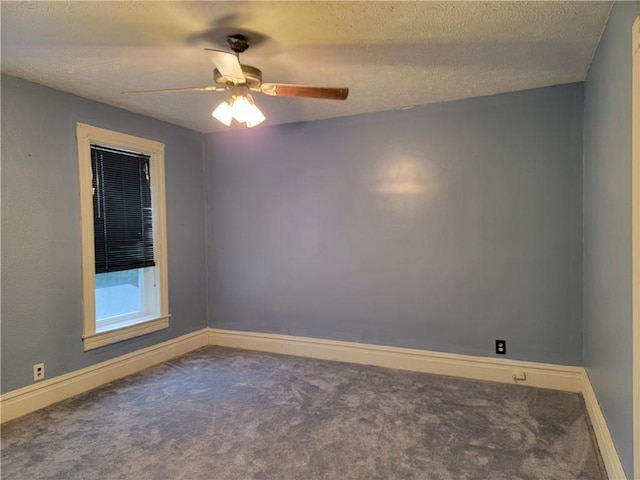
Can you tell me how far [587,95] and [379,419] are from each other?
275 cm

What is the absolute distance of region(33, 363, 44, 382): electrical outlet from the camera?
114 inches

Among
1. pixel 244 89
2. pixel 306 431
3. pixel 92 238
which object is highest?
pixel 244 89

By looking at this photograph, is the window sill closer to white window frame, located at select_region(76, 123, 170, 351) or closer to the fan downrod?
white window frame, located at select_region(76, 123, 170, 351)

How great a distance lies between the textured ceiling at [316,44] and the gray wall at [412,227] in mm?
424

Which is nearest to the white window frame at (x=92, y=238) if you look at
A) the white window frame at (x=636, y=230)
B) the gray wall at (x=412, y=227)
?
the gray wall at (x=412, y=227)

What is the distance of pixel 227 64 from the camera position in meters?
1.99

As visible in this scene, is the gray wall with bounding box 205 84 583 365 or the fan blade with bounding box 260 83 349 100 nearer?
the fan blade with bounding box 260 83 349 100

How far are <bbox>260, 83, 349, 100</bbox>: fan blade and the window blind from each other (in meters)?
1.90

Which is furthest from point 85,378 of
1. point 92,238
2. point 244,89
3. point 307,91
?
point 307,91

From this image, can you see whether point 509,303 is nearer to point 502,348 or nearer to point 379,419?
point 502,348

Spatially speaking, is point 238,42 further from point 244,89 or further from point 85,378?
point 85,378

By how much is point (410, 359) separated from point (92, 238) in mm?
2965

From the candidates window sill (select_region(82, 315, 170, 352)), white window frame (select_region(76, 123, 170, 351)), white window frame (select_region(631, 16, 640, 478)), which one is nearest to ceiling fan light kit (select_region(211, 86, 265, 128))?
white window frame (select_region(76, 123, 170, 351))

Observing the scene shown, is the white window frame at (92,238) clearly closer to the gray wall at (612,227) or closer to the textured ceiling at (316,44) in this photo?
the textured ceiling at (316,44)
